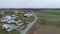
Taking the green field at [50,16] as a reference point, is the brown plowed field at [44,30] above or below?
below

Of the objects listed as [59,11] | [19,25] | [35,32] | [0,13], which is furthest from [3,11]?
[59,11]

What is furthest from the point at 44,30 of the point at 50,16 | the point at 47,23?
the point at 50,16

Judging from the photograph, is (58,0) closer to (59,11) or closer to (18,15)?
(59,11)

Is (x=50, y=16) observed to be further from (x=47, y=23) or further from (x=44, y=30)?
(x=44, y=30)

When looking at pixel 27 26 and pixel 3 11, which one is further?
pixel 3 11

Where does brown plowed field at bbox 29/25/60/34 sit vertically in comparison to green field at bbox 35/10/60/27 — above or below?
below
